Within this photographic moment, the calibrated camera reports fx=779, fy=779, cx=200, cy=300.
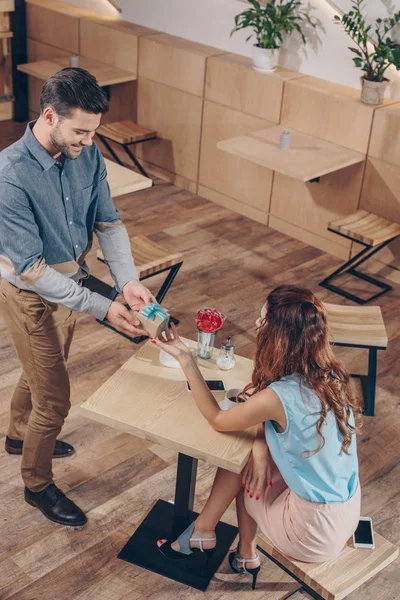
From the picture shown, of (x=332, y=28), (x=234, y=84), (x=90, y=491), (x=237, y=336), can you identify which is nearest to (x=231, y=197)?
(x=234, y=84)

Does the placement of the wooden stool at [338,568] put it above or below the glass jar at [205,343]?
below

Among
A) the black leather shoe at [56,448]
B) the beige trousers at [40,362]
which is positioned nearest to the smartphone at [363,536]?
the beige trousers at [40,362]

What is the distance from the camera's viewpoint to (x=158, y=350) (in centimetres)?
295

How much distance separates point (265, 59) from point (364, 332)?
260 centimetres

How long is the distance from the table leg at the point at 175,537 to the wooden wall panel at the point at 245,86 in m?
3.49

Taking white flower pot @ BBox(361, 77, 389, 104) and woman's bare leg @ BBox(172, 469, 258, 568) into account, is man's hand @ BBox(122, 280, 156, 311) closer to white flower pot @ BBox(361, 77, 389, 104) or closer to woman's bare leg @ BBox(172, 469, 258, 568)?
woman's bare leg @ BBox(172, 469, 258, 568)

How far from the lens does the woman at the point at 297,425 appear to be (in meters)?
2.41

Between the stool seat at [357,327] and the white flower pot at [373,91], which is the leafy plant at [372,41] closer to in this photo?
the white flower pot at [373,91]

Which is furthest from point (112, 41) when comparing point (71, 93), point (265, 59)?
point (71, 93)

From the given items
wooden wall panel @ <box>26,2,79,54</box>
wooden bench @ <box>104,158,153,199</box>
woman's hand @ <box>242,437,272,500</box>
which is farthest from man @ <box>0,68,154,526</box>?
wooden wall panel @ <box>26,2,79,54</box>

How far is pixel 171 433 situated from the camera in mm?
2523

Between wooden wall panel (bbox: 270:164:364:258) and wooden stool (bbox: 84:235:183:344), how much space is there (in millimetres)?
1520

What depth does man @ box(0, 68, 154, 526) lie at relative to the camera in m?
2.55

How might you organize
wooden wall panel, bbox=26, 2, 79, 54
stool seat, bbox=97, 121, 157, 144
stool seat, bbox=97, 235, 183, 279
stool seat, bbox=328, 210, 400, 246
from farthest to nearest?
wooden wall panel, bbox=26, 2, 79, 54, stool seat, bbox=97, 121, 157, 144, stool seat, bbox=328, 210, 400, 246, stool seat, bbox=97, 235, 183, 279
